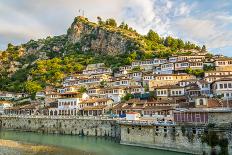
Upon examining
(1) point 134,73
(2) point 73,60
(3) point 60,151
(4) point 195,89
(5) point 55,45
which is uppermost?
(5) point 55,45

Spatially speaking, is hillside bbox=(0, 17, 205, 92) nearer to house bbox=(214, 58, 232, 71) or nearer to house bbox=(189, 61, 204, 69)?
house bbox=(189, 61, 204, 69)

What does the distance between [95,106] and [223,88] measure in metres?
28.3

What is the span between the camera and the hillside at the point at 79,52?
107m

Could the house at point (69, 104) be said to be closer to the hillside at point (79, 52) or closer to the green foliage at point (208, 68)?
the hillside at point (79, 52)

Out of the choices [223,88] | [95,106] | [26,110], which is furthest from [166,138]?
[26,110]

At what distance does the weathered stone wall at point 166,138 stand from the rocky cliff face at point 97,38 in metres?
70.8

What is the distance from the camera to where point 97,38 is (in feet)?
436

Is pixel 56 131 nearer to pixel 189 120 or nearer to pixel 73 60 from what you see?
pixel 189 120

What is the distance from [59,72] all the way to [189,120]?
72918 millimetres

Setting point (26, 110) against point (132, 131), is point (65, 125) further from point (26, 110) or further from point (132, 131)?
point (132, 131)

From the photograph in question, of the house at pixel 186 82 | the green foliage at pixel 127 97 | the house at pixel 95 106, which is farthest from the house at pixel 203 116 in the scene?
the green foliage at pixel 127 97

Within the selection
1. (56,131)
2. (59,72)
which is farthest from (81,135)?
(59,72)

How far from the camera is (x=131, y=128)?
47406 millimetres

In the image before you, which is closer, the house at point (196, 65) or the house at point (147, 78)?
the house at point (147, 78)
